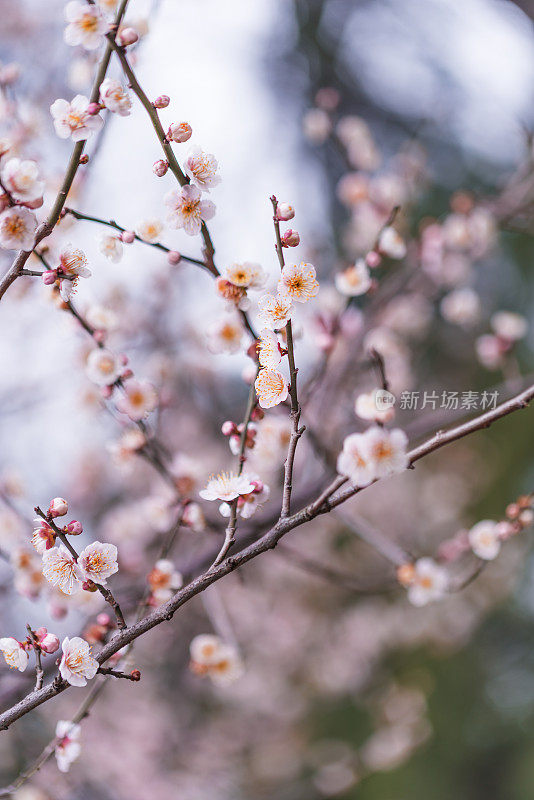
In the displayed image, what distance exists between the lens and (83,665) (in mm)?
746

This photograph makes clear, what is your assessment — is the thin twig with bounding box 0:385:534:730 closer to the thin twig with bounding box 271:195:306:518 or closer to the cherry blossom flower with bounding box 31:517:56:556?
the thin twig with bounding box 271:195:306:518

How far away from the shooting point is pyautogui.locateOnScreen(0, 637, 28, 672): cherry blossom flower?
2.69ft

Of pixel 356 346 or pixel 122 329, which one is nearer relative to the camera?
pixel 356 346

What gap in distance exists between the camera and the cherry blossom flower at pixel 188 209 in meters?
0.86

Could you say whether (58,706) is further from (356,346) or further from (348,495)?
(348,495)

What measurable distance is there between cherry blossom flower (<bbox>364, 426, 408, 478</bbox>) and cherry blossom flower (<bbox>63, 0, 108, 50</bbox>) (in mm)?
633

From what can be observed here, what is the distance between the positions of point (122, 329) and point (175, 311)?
1.96ft

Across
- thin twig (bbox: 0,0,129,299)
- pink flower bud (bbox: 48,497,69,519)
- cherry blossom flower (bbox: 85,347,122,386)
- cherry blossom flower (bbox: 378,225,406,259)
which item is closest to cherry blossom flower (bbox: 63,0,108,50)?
thin twig (bbox: 0,0,129,299)

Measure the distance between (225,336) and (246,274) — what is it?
0.75 feet

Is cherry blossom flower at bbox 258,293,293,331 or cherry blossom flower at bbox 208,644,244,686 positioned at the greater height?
cherry blossom flower at bbox 258,293,293,331

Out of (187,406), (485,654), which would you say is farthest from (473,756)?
(187,406)

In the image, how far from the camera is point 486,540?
1286 mm

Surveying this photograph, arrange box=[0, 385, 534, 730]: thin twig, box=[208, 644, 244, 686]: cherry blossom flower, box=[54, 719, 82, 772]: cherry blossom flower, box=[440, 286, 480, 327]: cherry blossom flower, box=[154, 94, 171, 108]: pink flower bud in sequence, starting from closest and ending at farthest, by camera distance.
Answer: box=[0, 385, 534, 730]: thin twig, box=[154, 94, 171, 108]: pink flower bud, box=[54, 719, 82, 772]: cherry blossom flower, box=[208, 644, 244, 686]: cherry blossom flower, box=[440, 286, 480, 327]: cherry blossom flower

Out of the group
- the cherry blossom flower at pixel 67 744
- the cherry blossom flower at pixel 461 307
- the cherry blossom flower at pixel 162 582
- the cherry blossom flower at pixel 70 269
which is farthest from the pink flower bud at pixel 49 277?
the cherry blossom flower at pixel 461 307
